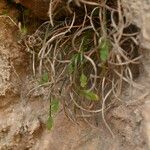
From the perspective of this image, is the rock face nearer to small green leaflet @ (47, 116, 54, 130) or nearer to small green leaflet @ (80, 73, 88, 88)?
small green leaflet @ (80, 73, 88, 88)

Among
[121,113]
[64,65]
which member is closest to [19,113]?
[64,65]

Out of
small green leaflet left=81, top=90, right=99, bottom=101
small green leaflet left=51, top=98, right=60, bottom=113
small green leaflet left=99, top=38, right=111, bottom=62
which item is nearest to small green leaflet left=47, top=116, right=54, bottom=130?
small green leaflet left=51, top=98, right=60, bottom=113

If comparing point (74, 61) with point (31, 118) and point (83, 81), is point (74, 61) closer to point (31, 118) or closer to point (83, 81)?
point (83, 81)

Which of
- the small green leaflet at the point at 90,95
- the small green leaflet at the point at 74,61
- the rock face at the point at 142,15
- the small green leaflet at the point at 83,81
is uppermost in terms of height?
the rock face at the point at 142,15

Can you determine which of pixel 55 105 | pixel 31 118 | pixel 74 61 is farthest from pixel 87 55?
pixel 31 118

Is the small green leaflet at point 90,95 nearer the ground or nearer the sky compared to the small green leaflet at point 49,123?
nearer the sky

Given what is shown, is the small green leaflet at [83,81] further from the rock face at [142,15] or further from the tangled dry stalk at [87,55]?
the rock face at [142,15]

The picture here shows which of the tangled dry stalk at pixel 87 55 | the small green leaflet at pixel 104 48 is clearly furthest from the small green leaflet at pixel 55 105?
the small green leaflet at pixel 104 48
